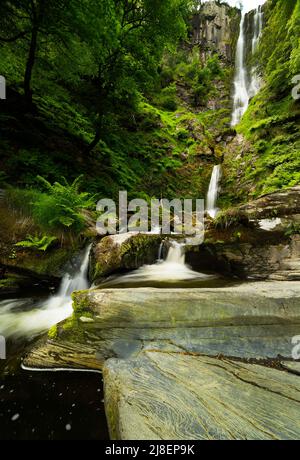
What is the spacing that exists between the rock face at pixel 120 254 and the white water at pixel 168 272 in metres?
0.22

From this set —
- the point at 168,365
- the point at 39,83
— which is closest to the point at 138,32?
the point at 39,83

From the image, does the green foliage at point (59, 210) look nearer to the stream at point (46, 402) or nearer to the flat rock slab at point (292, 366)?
the stream at point (46, 402)

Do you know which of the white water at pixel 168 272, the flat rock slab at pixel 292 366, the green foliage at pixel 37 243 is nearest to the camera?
the flat rock slab at pixel 292 366

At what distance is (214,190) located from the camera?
13.3 m

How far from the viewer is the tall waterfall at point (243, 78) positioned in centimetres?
1864

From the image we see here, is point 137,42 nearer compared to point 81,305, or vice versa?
point 81,305

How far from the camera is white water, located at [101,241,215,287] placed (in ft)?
15.1

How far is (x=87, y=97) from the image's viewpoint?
36.8 feet

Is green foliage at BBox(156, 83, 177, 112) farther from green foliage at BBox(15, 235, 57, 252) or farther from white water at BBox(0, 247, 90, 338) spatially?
white water at BBox(0, 247, 90, 338)

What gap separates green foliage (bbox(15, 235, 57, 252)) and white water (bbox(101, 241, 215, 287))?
63.3 inches

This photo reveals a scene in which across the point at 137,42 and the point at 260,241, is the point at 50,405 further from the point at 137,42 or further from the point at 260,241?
the point at 137,42

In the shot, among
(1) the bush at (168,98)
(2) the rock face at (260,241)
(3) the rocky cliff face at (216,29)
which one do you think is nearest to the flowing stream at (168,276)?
(2) the rock face at (260,241)

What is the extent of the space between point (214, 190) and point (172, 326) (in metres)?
11.7

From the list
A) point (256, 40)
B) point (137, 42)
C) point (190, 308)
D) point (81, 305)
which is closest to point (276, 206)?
point (190, 308)
